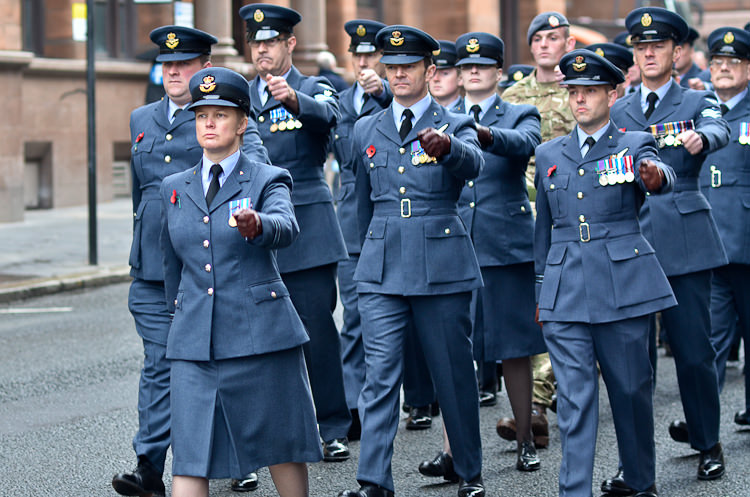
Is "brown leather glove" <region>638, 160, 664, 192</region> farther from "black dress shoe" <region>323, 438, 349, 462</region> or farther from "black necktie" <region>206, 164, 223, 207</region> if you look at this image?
"black dress shoe" <region>323, 438, 349, 462</region>

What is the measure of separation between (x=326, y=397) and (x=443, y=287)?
135 centimetres

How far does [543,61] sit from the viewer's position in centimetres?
836

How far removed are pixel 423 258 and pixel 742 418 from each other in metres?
2.55

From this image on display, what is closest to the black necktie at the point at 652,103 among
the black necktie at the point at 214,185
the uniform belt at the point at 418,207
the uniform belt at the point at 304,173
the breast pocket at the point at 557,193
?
the breast pocket at the point at 557,193

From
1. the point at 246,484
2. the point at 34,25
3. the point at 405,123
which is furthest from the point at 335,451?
A: the point at 34,25

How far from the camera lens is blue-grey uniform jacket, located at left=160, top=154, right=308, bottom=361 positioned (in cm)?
525

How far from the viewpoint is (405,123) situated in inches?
254

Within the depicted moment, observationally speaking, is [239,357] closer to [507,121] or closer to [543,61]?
[507,121]

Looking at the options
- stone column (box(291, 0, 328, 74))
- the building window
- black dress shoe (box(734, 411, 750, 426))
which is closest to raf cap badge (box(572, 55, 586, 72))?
black dress shoe (box(734, 411, 750, 426))

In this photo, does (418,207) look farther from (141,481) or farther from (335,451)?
(141,481)

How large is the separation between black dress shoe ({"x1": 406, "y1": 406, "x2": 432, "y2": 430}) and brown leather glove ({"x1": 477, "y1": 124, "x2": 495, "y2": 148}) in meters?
1.93

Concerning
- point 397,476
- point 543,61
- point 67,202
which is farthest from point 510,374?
point 67,202

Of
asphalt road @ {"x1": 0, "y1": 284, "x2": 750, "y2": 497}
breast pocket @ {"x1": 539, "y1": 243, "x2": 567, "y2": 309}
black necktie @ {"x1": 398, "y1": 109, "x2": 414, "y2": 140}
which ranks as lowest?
asphalt road @ {"x1": 0, "y1": 284, "x2": 750, "y2": 497}

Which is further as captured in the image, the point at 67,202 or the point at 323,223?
the point at 67,202
